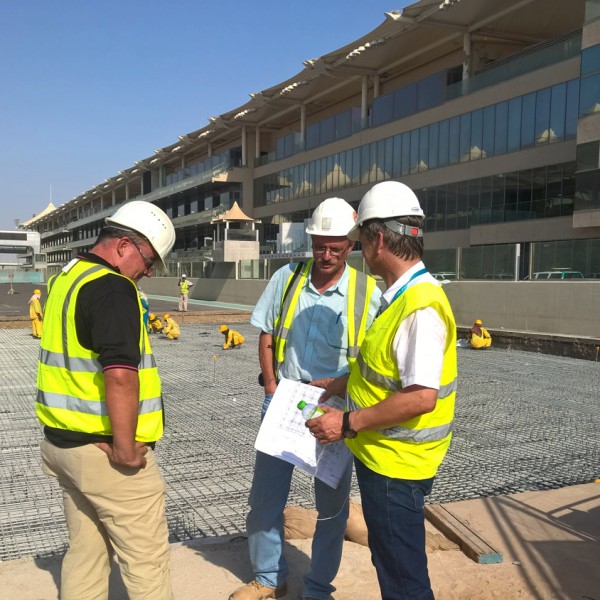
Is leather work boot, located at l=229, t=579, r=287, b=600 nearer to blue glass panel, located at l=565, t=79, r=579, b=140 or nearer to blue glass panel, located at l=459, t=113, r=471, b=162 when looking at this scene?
blue glass panel, located at l=565, t=79, r=579, b=140

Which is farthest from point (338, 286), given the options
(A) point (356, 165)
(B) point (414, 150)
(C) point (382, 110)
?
(A) point (356, 165)

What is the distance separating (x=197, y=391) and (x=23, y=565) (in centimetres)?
489

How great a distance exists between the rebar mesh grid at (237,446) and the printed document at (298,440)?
1.33m

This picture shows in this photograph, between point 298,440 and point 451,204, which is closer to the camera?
point 298,440

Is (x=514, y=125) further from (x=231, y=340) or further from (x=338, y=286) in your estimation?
(x=338, y=286)

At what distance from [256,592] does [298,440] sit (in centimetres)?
81

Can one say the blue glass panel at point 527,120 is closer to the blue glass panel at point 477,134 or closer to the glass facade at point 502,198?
the glass facade at point 502,198

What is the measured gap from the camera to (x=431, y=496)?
411 cm

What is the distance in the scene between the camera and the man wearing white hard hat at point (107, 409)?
2018 millimetres

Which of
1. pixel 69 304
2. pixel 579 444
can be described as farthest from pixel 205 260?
pixel 69 304

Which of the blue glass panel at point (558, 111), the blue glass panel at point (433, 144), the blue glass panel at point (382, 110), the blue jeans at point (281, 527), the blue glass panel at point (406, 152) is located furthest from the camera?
the blue glass panel at point (382, 110)

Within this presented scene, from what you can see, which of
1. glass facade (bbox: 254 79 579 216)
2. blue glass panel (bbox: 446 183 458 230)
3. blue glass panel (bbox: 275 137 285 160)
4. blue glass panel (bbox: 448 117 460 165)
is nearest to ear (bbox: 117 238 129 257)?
glass facade (bbox: 254 79 579 216)

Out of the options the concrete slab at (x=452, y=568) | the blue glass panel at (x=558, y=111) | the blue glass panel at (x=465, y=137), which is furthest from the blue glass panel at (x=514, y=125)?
the concrete slab at (x=452, y=568)

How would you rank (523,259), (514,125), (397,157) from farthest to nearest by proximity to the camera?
1. (397,157)
2. (514,125)
3. (523,259)
